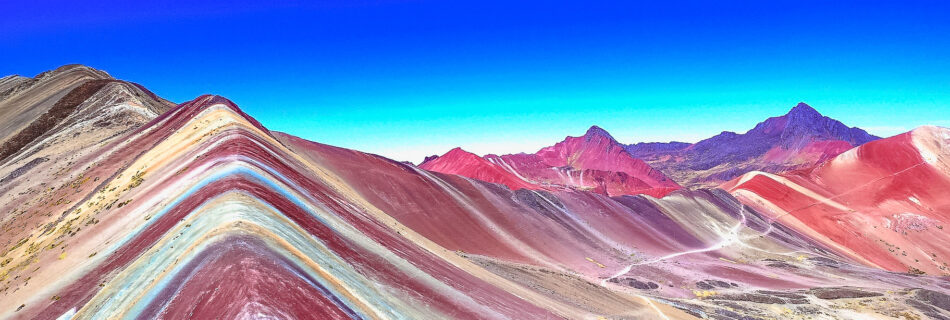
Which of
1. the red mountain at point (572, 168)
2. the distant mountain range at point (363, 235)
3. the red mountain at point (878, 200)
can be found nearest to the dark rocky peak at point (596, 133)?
the red mountain at point (572, 168)

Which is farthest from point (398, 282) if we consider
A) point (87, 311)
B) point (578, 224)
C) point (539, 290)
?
point (578, 224)

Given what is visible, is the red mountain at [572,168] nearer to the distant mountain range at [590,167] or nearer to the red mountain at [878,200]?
the distant mountain range at [590,167]

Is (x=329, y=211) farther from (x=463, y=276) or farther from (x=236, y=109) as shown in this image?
(x=236, y=109)

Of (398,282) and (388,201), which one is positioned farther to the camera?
(388,201)

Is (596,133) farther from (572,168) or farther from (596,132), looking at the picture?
(572,168)

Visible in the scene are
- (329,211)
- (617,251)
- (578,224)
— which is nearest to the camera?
(329,211)

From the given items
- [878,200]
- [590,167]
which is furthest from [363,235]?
[590,167]

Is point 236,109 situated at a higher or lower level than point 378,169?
higher

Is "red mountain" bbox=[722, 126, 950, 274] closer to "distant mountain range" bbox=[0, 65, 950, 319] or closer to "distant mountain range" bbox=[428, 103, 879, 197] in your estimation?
"distant mountain range" bbox=[0, 65, 950, 319]

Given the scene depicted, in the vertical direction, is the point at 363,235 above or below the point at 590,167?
below
